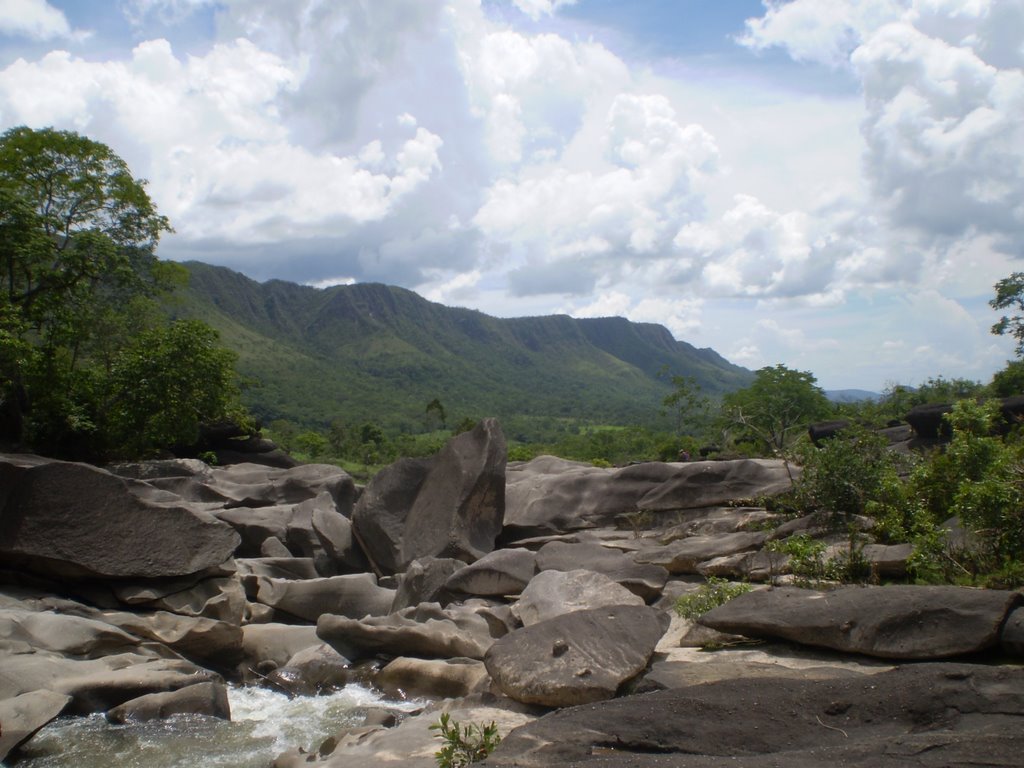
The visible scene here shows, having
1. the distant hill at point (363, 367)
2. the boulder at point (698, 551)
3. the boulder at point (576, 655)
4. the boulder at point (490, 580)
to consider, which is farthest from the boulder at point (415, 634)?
the distant hill at point (363, 367)

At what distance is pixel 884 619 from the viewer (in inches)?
313

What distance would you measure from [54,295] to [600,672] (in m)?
22.2

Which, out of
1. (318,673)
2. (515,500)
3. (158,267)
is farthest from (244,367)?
(318,673)

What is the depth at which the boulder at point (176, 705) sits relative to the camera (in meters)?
9.35

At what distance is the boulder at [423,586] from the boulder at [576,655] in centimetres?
521

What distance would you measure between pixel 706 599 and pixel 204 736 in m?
6.16

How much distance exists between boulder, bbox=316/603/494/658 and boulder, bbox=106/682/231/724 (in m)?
2.16

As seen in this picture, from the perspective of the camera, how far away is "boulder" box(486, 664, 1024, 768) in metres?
5.02

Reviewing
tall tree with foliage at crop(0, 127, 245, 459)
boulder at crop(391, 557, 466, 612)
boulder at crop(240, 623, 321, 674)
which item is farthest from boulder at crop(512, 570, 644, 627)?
tall tree with foliage at crop(0, 127, 245, 459)

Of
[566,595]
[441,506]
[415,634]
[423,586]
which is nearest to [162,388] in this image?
[441,506]

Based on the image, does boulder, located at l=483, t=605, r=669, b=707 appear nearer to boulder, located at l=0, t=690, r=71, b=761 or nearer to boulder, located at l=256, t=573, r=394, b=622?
boulder, located at l=0, t=690, r=71, b=761

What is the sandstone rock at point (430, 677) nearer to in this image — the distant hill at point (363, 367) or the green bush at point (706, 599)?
the green bush at point (706, 599)

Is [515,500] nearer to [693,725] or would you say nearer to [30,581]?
[30,581]

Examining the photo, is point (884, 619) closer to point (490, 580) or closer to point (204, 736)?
point (204, 736)
